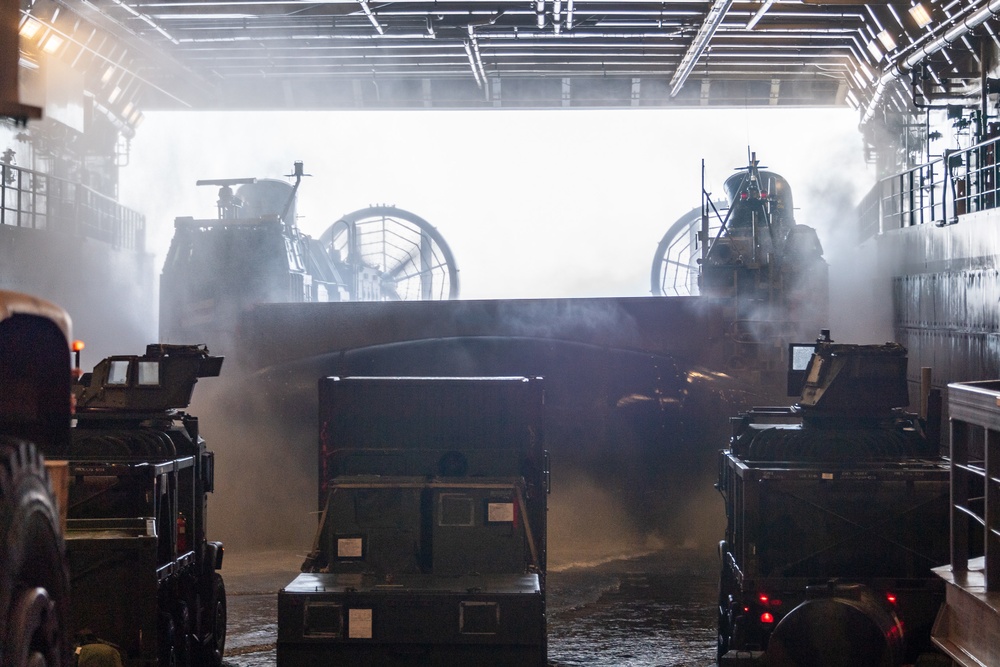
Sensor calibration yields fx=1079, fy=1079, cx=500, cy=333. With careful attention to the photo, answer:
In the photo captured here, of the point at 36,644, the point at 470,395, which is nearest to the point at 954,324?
the point at 470,395

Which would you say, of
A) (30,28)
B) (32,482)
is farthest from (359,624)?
(30,28)

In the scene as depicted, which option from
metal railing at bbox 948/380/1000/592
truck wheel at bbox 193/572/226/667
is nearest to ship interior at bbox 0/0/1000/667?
metal railing at bbox 948/380/1000/592

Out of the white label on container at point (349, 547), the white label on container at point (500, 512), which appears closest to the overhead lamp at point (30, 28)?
the white label on container at point (349, 547)

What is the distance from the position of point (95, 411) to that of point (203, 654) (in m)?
1.88

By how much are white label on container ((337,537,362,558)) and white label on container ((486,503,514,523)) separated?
865mm

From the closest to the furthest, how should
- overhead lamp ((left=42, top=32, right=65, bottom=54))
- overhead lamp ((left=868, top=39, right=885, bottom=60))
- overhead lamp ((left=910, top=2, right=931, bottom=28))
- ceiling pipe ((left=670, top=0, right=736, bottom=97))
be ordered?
overhead lamp ((left=910, top=2, right=931, bottom=28)), ceiling pipe ((left=670, top=0, right=736, bottom=97)), overhead lamp ((left=42, top=32, right=65, bottom=54)), overhead lamp ((left=868, top=39, right=885, bottom=60))

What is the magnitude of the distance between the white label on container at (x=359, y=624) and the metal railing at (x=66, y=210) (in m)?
11.7

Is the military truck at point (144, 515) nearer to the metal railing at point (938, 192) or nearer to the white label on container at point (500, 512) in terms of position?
the white label on container at point (500, 512)

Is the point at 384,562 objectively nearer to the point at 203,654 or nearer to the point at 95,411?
the point at 203,654

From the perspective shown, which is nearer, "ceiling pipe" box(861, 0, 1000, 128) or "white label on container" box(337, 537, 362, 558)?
"white label on container" box(337, 537, 362, 558)

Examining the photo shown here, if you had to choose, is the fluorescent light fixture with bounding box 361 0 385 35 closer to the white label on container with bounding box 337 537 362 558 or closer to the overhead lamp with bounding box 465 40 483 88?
the overhead lamp with bounding box 465 40 483 88

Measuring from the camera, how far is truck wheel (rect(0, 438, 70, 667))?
297cm

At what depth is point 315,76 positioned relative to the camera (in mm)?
19172

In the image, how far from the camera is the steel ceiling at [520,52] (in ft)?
50.6
